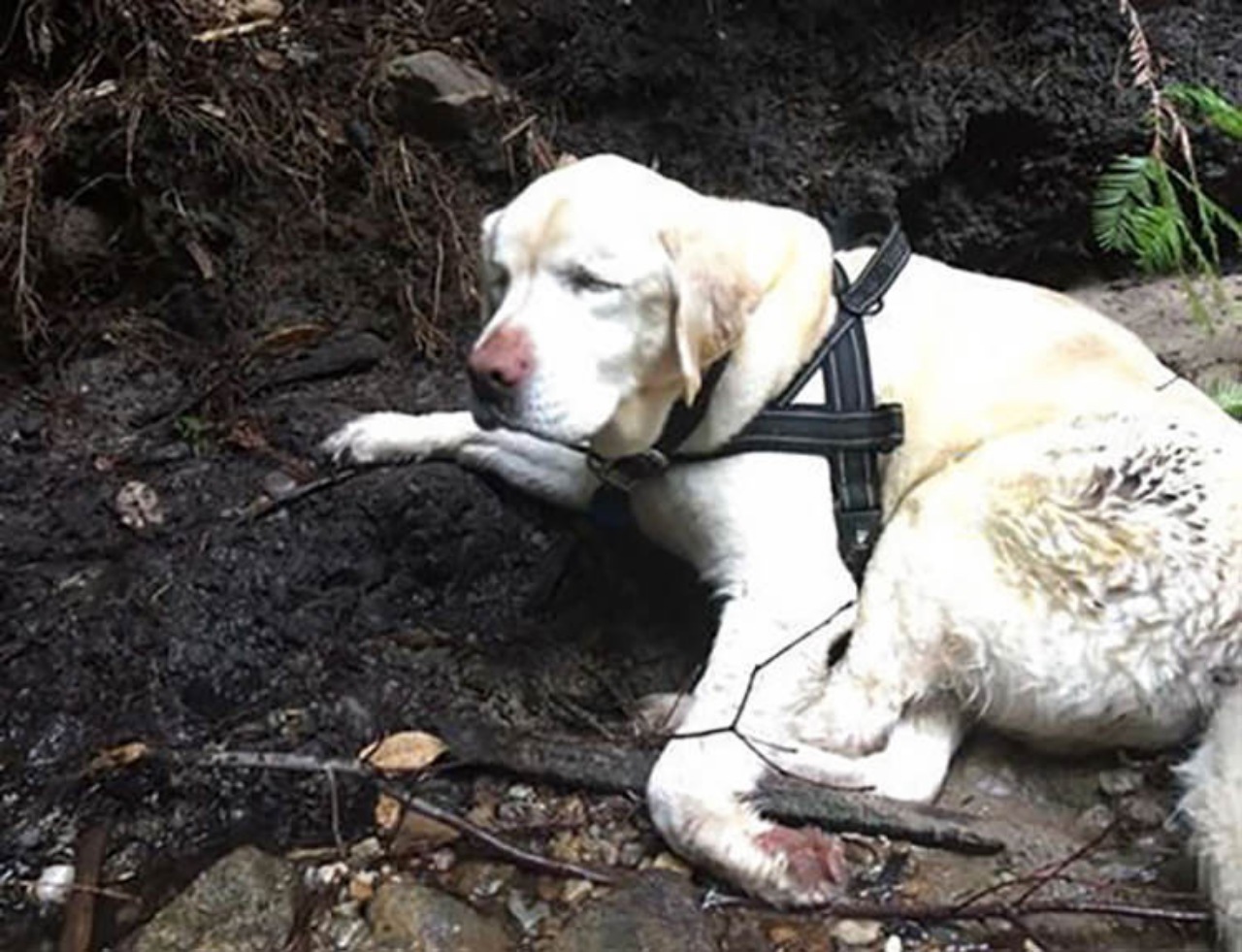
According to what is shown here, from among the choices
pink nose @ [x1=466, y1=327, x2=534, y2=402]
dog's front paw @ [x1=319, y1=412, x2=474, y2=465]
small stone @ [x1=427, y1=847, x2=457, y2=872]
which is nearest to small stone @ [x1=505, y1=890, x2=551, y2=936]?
small stone @ [x1=427, y1=847, x2=457, y2=872]

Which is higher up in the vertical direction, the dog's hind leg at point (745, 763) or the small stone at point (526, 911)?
the dog's hind leg at point (745, 763)

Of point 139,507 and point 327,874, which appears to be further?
point 139,507

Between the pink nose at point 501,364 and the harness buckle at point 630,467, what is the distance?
18.1 inches

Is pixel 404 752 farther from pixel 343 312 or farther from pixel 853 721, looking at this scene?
pixel 343 312

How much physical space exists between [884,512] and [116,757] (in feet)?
5.60

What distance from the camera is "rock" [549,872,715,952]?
238 cm

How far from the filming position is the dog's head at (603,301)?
257 cm

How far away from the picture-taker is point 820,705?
2.90 m

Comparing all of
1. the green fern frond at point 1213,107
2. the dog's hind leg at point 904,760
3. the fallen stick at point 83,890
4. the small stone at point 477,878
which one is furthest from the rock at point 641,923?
the green fern frond at point 1213,107

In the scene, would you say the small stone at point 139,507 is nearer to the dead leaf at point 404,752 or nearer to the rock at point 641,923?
the dead leaf at point 404,752

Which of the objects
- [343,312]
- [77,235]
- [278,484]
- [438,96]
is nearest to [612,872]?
[278,484]

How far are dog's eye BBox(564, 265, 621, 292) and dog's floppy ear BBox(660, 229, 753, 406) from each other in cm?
13

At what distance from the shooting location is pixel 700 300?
2.66 metres

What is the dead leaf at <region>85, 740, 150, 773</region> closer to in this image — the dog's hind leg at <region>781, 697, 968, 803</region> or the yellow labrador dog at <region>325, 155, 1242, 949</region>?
the yellow labrador dog at <region>325, 155, 1242, 949</region>
